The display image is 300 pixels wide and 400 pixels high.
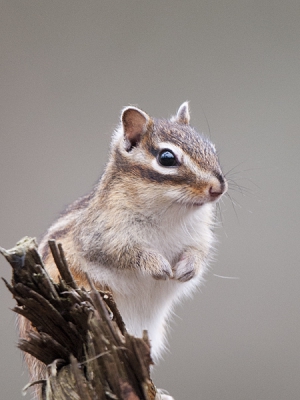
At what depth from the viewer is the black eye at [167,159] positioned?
3.85ft

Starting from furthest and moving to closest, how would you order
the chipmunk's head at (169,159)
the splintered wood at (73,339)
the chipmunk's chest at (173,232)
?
the chipmunk's chest at (173,232), the chipmunk's head at (169,159), the splintered wood at (73,339)

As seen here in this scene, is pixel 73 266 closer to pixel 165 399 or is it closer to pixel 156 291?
pixel 156 291

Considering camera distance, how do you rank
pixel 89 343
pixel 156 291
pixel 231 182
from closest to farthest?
pixel 89 343
pixel 156 291
pixel 231 182

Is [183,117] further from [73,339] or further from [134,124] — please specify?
[73,339]

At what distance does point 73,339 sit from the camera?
80 centimetres

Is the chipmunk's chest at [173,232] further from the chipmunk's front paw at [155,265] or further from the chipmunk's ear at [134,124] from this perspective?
the chipmunk's ear at [134,124]

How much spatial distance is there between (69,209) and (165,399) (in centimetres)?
58

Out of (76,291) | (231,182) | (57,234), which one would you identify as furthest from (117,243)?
(76,291)

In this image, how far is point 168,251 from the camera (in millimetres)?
1304

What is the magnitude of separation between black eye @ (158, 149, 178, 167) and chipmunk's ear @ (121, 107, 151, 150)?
0.11 meters

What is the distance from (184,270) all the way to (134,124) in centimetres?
37

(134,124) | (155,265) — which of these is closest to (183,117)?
(134,124)

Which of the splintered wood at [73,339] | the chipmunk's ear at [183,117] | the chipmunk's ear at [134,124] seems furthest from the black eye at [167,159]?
the splintered wood at [73,339]

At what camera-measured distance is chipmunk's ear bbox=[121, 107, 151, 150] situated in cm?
127
